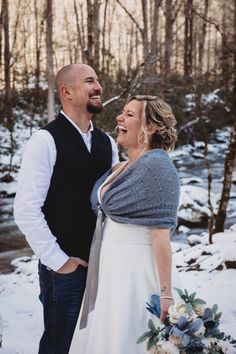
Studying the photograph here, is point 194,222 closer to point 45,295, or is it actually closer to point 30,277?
point 30,277

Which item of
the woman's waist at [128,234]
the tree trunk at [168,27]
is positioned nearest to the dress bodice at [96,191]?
the woman's waist at [128,234]

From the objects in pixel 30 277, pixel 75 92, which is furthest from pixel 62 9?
pixel 75 92

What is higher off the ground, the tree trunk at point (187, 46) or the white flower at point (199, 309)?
the tree trunk at point (187, 46)

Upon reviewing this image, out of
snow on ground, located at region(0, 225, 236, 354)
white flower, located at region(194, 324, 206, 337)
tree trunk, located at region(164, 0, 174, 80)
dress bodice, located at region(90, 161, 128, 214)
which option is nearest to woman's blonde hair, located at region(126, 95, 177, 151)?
dress bodice, located at region(90, 161, 128, 214)

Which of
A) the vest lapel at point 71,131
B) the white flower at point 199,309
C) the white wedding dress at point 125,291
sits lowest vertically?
the white wedding dress at point 125,291

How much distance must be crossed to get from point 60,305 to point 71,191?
66 cm

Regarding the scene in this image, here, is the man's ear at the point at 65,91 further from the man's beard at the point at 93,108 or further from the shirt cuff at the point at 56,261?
the shirt cuff at the point at 56,261

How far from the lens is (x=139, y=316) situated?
7.76 ft

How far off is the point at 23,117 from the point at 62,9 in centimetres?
1016

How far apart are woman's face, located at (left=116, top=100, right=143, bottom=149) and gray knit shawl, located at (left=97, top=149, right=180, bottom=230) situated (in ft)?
0.40

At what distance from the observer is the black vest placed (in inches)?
99.4

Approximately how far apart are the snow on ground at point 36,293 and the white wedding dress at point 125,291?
1002 millimetres

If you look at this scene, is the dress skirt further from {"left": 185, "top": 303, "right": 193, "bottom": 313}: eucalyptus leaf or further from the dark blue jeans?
{"left": 185, "top": 303, "right": 193, "bottom": 313}: eucalyptus leaf

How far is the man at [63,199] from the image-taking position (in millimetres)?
2428
